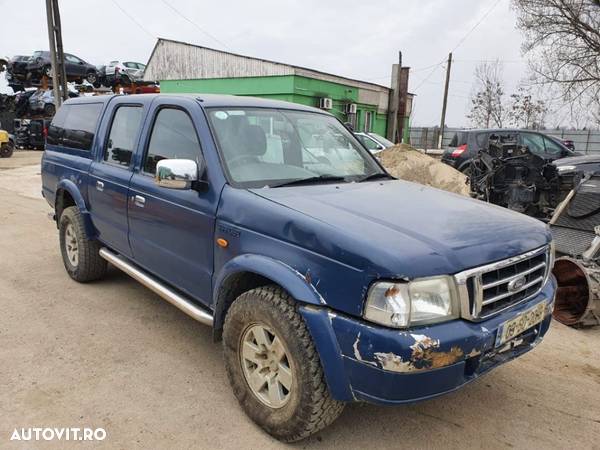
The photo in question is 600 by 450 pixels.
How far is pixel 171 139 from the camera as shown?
354 centimetres

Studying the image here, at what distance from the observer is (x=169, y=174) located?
114 inches

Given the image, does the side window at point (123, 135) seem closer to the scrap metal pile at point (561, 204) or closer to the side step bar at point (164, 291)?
the side step bar at point (164, 291)

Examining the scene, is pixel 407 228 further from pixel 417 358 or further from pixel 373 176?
pixel 373 176

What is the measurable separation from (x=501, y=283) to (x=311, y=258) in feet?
3.23

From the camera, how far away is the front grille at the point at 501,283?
2266 mm

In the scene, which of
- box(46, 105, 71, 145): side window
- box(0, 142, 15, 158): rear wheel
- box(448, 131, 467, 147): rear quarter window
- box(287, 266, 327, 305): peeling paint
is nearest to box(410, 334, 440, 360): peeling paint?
box(287, 266, 327, 305): peeling paint

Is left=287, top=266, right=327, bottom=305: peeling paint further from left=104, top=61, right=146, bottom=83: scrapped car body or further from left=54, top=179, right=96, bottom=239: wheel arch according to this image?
left=104, top=61, right=146, bottom=83: scrapped car body

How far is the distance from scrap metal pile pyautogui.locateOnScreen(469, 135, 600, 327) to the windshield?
2.33 metres

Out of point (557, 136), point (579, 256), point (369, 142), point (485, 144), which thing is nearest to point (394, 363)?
point (579, 256)

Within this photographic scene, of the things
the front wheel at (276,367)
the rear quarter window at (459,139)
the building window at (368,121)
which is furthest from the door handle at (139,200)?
the building window at (368,121)

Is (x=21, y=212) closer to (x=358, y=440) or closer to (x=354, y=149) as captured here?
(x=354, y=149)

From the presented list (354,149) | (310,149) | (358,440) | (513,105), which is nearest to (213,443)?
(358,440)

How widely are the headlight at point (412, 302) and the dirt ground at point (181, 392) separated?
0.93 m

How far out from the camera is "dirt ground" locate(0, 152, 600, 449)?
8.93ft
